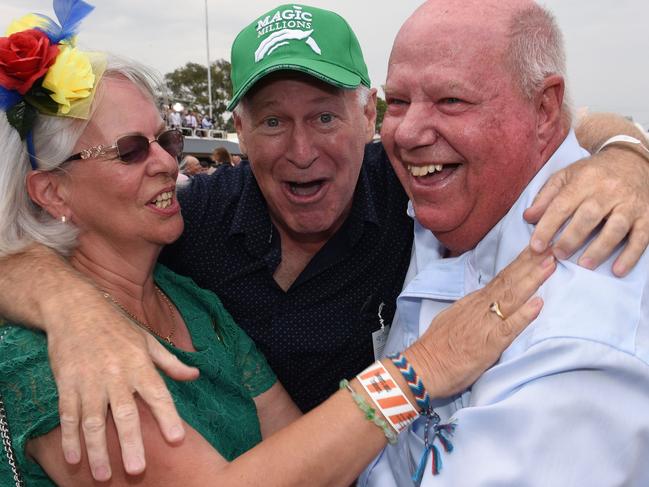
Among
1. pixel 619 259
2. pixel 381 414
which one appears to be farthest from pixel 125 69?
pixel 619 259

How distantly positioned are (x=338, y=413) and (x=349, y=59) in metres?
1.75

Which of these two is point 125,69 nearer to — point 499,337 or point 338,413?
point 338,413

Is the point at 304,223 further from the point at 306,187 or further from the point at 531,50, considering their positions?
the point at 531,50

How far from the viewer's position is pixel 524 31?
170 cm

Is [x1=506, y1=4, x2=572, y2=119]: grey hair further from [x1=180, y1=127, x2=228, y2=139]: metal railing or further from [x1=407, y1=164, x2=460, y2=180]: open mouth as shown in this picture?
[x1=180, y1=127, x2=228, y2=139]: metal railing

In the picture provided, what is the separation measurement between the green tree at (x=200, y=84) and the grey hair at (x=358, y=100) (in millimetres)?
46217

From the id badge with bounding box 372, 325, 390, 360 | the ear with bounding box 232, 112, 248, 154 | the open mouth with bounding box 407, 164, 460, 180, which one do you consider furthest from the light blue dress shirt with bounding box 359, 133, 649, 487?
the ear with bounding box 232, 112, 248, 154

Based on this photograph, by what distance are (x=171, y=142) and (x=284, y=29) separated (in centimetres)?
77

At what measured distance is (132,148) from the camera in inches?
86.5

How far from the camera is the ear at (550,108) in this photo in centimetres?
176

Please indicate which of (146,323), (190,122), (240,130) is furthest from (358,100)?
(190,122)

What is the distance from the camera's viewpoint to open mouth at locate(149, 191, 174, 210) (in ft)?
7.59

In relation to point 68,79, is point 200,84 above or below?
below

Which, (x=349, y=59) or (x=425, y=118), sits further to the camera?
(x=349, y=59)
